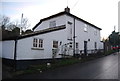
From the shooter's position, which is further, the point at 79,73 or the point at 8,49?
the point at 8,49

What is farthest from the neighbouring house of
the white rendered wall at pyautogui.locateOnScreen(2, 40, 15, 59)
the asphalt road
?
the asphalt road

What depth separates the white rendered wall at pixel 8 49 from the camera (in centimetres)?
1267

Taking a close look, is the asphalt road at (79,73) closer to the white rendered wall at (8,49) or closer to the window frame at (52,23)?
the white rendered wall at (8,49)

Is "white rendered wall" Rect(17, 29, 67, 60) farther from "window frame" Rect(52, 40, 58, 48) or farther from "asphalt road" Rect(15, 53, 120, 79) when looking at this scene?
"asphalt road" Rect(15, 53, 120, 79)

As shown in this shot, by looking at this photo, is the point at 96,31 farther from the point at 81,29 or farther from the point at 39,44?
the point at 39,44

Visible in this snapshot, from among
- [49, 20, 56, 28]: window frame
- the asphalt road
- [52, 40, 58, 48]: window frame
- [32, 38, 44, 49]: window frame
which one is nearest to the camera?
the asphalt road

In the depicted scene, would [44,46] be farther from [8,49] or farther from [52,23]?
[52,23]

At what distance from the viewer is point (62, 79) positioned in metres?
8.47

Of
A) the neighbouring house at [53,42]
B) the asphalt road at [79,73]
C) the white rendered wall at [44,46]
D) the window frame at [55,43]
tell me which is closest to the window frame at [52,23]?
the neighbouring house at [53,42]

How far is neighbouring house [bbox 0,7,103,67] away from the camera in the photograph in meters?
12.6

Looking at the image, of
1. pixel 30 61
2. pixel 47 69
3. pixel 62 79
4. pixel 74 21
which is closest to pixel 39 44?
pixel 30 61

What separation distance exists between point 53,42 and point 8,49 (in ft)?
18.5

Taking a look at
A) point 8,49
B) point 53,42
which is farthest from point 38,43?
point 8,49

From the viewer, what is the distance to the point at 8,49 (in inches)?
530
